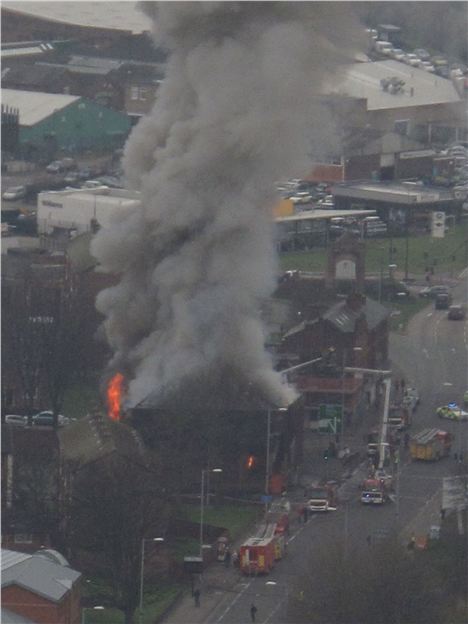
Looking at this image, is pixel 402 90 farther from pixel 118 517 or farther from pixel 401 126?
pixel 118 517

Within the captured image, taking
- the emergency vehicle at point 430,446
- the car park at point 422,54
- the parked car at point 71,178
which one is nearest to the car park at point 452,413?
the emergency vehicle at point 430,446

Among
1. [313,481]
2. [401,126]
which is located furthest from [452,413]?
[401,126]

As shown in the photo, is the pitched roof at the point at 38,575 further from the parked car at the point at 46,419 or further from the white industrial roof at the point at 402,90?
the white industrial roof at the point at 402,90

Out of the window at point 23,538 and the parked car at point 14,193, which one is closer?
the window at point 23,538

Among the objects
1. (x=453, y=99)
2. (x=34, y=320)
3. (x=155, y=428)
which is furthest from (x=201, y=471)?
(x=453, y=99)

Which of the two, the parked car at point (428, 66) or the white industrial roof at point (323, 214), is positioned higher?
the parked car at point (428, 66)

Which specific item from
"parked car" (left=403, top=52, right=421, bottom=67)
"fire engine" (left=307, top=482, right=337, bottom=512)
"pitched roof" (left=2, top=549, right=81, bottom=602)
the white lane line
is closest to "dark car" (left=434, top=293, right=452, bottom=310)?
"fire engine" (left=307, top=482, right=337, bottom=512)

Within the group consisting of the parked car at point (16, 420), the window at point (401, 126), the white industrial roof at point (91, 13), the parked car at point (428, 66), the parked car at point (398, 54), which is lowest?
the parked car at point (16, 420)
